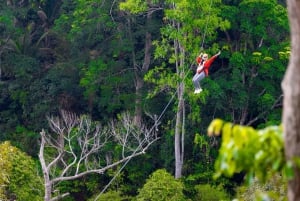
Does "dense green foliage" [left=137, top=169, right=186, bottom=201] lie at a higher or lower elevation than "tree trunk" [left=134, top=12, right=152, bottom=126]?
lower

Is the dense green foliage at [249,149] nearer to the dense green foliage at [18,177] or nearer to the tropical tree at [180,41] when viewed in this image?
the dense green foliage at [18,177]

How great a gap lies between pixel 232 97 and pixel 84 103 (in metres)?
4.12

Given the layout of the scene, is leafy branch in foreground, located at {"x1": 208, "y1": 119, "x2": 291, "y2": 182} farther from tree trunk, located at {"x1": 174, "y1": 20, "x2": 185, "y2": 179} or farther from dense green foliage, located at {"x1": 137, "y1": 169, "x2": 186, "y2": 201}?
tree trunk, located at {"x1": 174, "y1": 20, "x2": 185, "y2": 179}

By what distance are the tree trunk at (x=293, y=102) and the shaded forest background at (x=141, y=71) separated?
12.8 meters

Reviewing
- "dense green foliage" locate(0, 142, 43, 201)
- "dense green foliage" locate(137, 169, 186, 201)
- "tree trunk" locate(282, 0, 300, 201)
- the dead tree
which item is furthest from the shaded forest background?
"tree trunk" locate(282, 0, 300, 201)

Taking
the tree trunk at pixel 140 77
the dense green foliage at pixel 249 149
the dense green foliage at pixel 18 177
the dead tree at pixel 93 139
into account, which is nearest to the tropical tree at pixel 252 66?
the tree trunk at pixel 140 77

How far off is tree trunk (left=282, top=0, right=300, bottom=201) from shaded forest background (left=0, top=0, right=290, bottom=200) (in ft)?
41.9

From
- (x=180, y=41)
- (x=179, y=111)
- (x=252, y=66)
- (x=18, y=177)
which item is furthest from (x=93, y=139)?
(x=252, y=66)

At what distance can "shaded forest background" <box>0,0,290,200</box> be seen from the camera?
16078 mm

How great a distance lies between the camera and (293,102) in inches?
98.7

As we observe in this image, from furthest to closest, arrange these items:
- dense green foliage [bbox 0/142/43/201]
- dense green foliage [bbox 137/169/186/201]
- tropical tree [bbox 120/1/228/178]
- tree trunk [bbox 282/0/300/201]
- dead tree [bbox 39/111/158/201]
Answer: dead tree [bbox 39/111/158/201] → tropical tree [bbox 120/1/228/178] → dense green foliage [bbox 137/169/186/201] → dense green foliage [bbox 0/142/43/201] → tree trunk [bbox 282/0/300/201]

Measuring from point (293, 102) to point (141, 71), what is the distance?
15712 millimetres

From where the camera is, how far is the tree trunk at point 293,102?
2.50m

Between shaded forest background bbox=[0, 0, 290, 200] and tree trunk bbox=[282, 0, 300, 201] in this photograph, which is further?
shaded forest background bbox=[0, 0, 290, 200]
